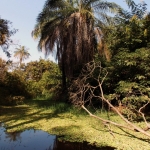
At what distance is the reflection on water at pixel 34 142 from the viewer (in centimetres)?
674

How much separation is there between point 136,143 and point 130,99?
12.1ft

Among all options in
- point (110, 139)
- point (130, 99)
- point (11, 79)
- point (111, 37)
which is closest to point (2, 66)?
point (11, 79)

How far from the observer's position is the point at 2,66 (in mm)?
16172

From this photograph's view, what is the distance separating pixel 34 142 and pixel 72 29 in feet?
28.7

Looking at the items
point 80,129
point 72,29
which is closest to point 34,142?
point 80,129

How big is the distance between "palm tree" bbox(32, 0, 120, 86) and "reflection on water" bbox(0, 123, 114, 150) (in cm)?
706

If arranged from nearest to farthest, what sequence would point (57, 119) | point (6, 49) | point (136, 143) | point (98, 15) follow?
point (136, 143)
point (57, 119)
point (6, 49)
point (98, 15)

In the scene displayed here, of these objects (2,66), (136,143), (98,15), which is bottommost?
(136,143)

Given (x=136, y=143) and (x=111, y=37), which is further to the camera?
(x=111, y=37)

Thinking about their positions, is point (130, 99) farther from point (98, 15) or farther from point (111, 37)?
point (98, 15)

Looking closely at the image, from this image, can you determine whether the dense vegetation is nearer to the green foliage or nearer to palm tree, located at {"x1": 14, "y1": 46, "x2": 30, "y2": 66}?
the green foliage

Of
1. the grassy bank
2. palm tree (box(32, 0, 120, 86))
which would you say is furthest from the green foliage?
the grassy bank

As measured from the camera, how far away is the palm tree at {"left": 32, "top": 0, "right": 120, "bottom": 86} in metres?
13.9

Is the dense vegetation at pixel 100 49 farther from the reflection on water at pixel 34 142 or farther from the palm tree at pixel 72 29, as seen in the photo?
the reflection on water at pixel 34 142
